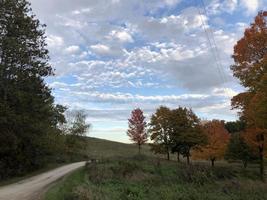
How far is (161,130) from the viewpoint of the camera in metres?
65.1

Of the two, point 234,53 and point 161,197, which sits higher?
point 234,53

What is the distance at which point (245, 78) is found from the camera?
94.9 feet

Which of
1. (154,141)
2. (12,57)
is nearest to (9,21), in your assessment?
(12,57)

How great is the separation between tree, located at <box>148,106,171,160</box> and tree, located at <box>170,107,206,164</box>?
1009mm

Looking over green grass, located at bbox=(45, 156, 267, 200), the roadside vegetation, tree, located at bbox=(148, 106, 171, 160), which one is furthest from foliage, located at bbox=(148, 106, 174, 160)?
green grass, located at bbox=(45, 156, 267, 200)

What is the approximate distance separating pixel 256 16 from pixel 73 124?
2537 inches

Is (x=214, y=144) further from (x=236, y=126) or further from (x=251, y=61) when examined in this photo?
(x=251, y=61)

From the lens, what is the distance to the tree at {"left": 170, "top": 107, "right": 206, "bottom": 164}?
2363 inches

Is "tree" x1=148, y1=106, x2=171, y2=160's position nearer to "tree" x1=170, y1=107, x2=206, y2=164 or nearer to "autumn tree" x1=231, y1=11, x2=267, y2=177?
"tree" x1=170, y1=107, x2=206, y2=164

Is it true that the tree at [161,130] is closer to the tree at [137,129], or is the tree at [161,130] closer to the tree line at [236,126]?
the tree line at [236,126]

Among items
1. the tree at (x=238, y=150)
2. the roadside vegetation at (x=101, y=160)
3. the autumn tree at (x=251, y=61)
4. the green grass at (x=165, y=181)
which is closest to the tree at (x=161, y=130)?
the tree at (x=238, y=150)

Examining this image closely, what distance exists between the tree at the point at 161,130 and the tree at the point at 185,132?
1.01 m

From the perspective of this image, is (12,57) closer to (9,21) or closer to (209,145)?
(9,21)

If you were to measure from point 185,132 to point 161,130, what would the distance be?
527 cm
